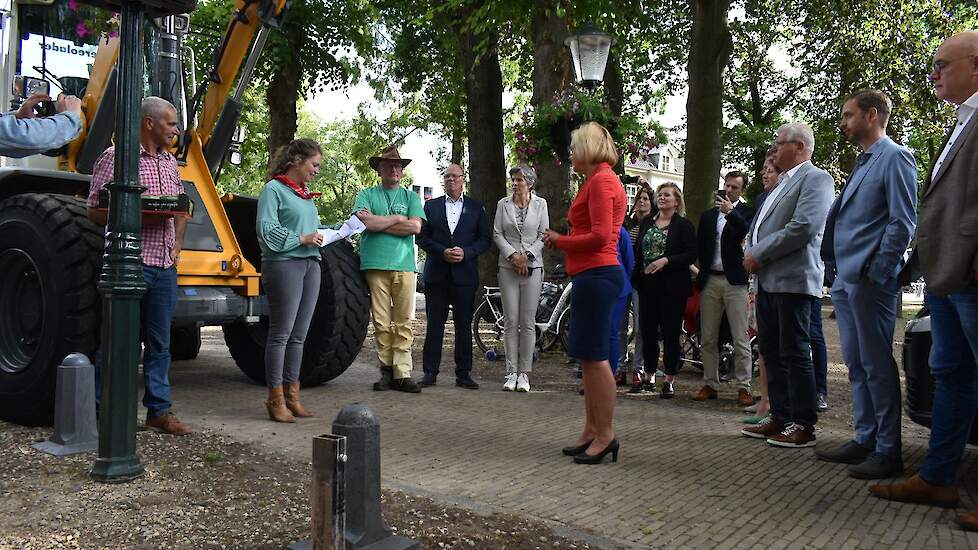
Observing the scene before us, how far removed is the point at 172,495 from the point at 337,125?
4964cm

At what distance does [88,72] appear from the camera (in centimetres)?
675

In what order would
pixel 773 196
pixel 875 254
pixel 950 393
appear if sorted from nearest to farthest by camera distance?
pixel 950 393
pixel 875 254
pixel 773 196

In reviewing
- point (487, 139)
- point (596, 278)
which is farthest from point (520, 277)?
point (487, 139)

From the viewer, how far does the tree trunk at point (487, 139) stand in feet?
45.9

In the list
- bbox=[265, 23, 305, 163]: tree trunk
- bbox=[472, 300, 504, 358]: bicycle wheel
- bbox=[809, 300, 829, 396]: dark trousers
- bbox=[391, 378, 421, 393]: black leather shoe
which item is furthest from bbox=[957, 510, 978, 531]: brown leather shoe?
bbox=[265, 23, 305, 163]: tree trunk

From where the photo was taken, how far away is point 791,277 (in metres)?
5.28

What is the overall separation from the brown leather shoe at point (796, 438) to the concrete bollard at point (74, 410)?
4.17 metres

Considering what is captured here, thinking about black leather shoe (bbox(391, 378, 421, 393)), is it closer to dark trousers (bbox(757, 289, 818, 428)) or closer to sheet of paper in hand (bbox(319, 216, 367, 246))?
sheet of paper in hand (bbox(319, 216, 367, 246))

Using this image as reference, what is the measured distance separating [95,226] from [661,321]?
469cm

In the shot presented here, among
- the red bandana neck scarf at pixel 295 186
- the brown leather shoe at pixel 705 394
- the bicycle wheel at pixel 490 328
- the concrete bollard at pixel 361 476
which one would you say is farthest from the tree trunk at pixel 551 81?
the concrete bollard at pixel 361 476

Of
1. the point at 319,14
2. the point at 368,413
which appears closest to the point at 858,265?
the point at 368,413

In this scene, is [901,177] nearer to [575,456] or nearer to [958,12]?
[575,456]

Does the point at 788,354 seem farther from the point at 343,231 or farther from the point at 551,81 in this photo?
the point at 551,81

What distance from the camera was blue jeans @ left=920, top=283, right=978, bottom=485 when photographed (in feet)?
13.1
